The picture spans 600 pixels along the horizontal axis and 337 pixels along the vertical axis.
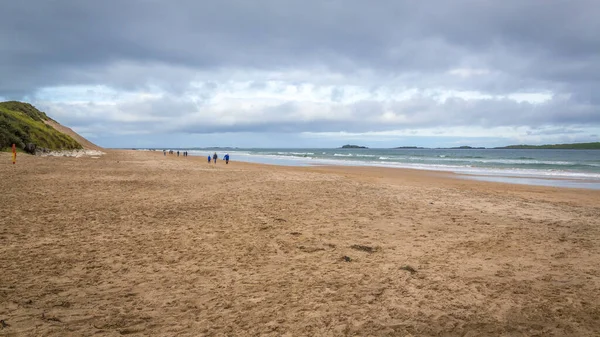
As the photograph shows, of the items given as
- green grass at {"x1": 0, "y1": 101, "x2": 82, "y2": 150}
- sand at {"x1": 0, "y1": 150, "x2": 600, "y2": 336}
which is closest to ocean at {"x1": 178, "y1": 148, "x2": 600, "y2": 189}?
sand at {"x1": 0, "y1": 150, "x2": 600, "y2": 336}

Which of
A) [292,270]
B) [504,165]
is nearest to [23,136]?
[292,270]

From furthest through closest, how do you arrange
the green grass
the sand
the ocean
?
1. the green grass
2. the ocean
3. the sand

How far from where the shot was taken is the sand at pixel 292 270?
4.44m

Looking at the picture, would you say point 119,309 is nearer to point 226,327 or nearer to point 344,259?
point 226,327

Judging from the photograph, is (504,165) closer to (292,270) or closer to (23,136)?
(292,270)

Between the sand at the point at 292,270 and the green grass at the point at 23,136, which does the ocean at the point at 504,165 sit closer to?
the sand at the point at 292,270

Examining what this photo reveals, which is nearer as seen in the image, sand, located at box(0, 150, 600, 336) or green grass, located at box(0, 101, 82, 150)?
sand, located at box(0, 150, 600, 336)

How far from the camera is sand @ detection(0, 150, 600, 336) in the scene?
4438 mm

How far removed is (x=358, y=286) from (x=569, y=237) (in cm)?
631

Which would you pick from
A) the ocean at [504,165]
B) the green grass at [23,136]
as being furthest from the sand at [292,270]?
the green grass at [23,136]

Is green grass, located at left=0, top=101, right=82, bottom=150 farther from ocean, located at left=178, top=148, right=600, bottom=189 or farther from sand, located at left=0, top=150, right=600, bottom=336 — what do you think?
sand, located at left=0, top=150, right=600, bottom=336

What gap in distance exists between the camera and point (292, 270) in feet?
20.5

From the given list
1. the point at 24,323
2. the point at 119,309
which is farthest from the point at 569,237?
the point at 24,323

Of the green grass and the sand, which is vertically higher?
the green grass
